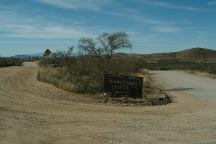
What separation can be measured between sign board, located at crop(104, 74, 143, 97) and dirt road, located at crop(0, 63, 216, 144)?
229 cm

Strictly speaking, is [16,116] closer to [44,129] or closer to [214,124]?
[44,129]

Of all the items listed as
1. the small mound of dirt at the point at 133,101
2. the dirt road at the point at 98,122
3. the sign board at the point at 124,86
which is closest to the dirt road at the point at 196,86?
the small mound of dirt at the point at 133,101

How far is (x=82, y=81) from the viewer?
27.6 meters

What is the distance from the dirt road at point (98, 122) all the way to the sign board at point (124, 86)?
2.29 m

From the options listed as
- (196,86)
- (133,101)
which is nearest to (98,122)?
(133,101)

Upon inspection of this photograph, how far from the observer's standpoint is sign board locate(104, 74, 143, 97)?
78.7 ft

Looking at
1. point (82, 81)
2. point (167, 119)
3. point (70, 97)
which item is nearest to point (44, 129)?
point (167, 119)

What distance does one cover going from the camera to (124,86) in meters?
24.0

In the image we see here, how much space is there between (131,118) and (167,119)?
51.0 inches

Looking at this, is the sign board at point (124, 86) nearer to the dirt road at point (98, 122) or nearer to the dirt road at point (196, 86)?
the dirt road at point (98, 122)

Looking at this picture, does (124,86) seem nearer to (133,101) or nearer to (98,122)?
(133,101)

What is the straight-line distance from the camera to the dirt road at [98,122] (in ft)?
39.6

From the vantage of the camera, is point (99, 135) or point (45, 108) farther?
point (45, 108)

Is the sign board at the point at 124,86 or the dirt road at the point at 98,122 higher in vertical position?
the sign board at the point at 124,86
